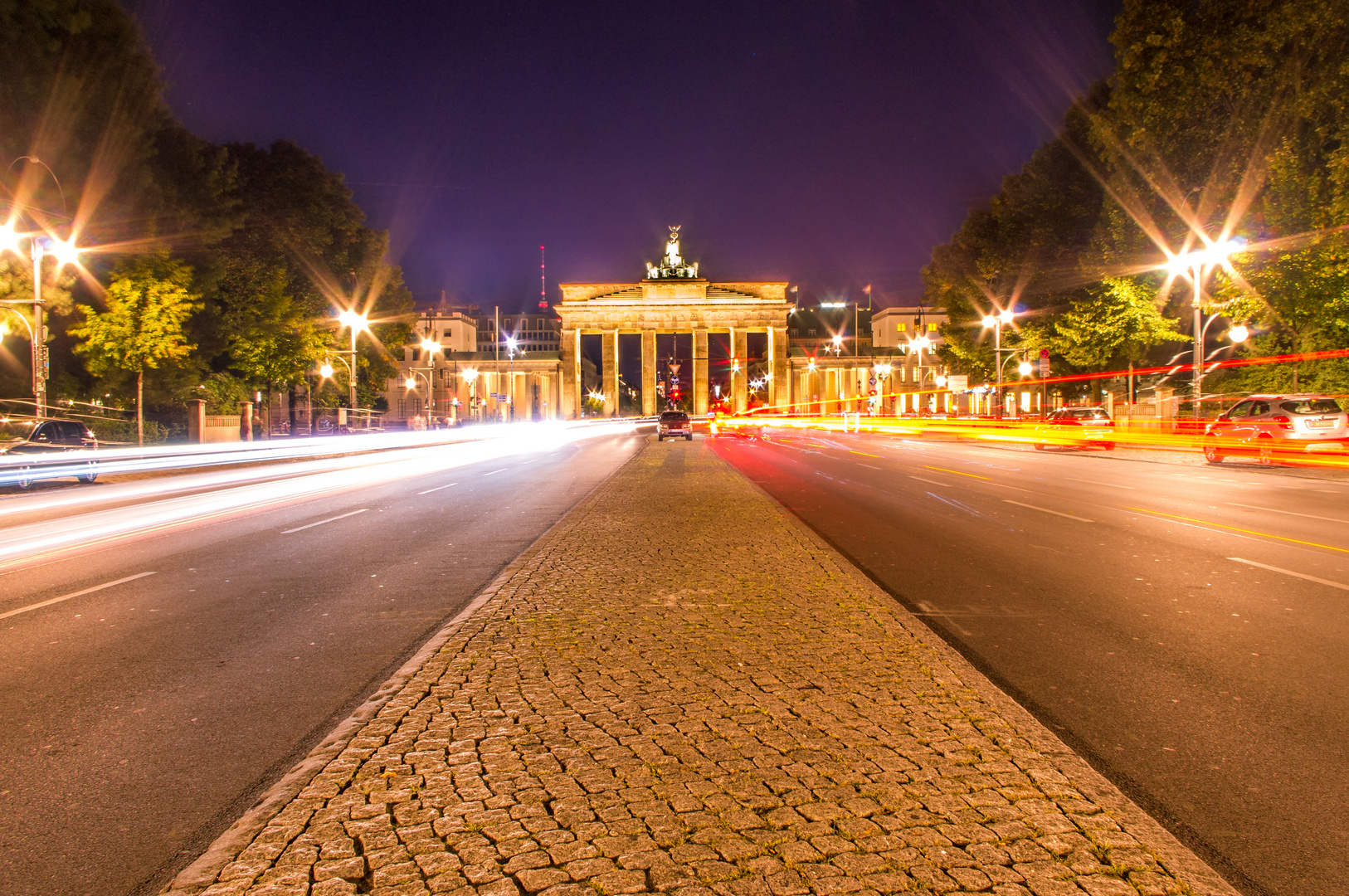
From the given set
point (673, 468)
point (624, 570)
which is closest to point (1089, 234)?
point (673, 468)

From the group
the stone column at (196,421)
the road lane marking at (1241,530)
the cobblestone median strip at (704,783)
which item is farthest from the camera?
the stone column at (196,421)

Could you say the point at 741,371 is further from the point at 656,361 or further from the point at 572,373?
the point at 572,373

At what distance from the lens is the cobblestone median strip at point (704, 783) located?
284 cm

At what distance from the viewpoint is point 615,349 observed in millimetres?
109500

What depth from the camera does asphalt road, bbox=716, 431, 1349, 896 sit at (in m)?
3.54

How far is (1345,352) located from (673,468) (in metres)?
22.0

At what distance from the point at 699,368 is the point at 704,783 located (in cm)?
10686

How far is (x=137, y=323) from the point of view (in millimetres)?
30016

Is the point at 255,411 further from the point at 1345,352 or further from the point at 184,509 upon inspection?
the point at 1345,352

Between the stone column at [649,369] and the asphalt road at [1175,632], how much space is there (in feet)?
309

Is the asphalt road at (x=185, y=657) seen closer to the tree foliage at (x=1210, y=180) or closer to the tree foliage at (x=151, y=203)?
the tree foliage at (x=151, y=203)

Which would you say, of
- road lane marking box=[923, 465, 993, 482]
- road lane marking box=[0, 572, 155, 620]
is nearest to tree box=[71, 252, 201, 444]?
road lane marking box=[0, 572, 155, 620]

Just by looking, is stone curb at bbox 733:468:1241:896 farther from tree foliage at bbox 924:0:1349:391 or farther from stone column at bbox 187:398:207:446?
stone column at bbox 187:398:207:446

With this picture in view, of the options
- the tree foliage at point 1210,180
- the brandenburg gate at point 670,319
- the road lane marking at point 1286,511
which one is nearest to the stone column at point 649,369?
the brandenburg gate at point 670,319
